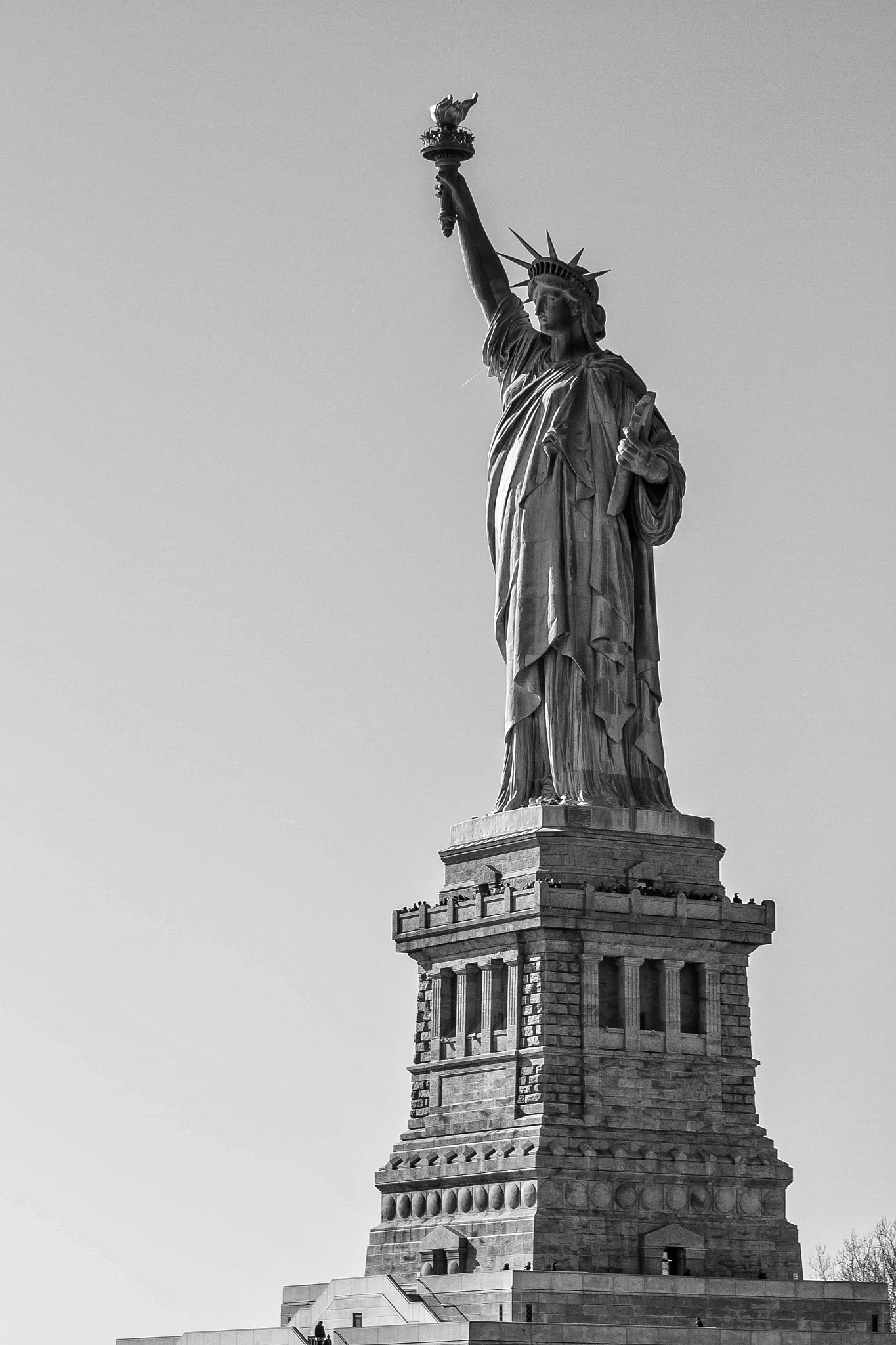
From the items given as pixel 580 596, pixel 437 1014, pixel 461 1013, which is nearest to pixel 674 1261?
pixel 461 1013

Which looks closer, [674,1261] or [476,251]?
[674,1261]

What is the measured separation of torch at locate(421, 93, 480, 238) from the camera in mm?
65750

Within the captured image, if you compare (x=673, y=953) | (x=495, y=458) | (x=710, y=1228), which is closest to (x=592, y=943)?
(x=673, y=953)

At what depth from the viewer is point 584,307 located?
208 feet

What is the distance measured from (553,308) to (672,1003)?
12971 mm

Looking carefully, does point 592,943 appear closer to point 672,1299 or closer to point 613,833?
point 613,833

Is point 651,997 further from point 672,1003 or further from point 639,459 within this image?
point 639,459

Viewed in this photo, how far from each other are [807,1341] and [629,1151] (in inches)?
192

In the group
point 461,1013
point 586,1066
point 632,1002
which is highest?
point 461,1013

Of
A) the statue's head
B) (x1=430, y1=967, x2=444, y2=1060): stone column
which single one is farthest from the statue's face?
(x1=430, y1=967, x2=444, y2=1060): stone column

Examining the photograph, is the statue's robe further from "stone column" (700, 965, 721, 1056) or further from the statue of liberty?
"stone column" (700, 965, 721, 1056)

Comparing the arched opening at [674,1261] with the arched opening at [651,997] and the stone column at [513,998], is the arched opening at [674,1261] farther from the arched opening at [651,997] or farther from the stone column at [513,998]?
the stone column at [513,998]

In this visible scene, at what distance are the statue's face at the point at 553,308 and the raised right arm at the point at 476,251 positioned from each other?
6.21 ft

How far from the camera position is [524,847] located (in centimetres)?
5997
